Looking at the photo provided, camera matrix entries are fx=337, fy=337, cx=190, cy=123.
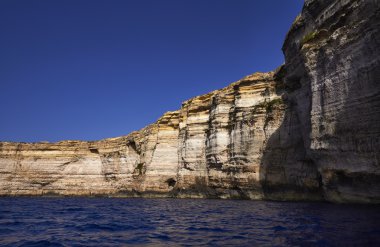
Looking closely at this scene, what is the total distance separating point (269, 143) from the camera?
1294 inches

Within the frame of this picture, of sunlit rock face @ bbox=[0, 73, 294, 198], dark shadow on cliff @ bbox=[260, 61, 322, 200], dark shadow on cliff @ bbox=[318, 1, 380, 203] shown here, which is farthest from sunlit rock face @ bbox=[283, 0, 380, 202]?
sunlit rock face @ bbox=[0, 73, 294, 198]

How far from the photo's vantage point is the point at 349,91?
20109 millimetres

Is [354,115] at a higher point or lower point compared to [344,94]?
lower

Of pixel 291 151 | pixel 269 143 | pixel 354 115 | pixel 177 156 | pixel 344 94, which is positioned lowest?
pixel 291 151

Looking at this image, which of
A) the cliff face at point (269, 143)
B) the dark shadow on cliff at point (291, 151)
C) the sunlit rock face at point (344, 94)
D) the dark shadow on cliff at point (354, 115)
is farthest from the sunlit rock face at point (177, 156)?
the dark shadow on cliff at point (354, 115)

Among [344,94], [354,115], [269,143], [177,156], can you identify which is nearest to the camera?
[354,115]

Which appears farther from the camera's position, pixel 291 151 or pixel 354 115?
pixel 291 151

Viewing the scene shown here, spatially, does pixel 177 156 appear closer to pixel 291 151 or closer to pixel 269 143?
pixel 269 143

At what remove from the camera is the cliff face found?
1964 centimetres

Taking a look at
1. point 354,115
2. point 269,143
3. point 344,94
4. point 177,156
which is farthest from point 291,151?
point 177,156

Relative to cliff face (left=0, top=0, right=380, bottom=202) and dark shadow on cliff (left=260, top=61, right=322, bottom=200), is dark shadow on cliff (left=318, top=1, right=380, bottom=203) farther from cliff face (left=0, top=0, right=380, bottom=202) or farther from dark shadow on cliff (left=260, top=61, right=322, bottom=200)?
dark shadow on cliff (left=260, top=61, right=322, bottom=200)

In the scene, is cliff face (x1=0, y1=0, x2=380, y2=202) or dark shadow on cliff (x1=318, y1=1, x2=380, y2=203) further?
cliff face (x1=0, y1=0, x2=380, y2=202)

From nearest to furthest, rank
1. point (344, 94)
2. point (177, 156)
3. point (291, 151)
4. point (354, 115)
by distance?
point (354, 115), point (344, 94), point (291, 151), point (177, 156)

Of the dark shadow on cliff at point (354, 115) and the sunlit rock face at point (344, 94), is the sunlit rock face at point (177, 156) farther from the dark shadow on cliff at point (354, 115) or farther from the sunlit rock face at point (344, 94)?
the dark shadow on cliff at point (354, 115)
